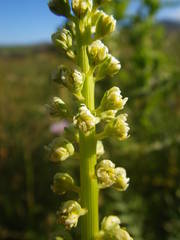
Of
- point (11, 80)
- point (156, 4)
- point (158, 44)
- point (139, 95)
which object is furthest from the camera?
point (11, 80)

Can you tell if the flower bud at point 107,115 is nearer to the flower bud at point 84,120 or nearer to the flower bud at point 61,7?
the flower bud at point 84,120

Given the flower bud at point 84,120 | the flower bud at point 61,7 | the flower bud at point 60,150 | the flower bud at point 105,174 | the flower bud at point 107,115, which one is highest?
the flower bud at point 61,7

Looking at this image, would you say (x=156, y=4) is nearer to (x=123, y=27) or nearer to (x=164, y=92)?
(x=123, y=27)

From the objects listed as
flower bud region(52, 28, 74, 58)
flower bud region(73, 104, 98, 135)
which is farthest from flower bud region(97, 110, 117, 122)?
flower bud region(52, 28, 74, 58)

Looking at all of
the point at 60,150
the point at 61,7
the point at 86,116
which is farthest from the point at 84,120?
the point at 61,7

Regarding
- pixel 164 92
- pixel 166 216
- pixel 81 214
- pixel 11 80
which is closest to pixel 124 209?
pixel 166 216

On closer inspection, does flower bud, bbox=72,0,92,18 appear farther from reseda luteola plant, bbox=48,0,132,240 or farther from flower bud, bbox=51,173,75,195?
flower bud, bbox=51,173,75,195

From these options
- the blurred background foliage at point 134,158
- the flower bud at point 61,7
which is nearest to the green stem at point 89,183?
the flower bud at point 61,7
